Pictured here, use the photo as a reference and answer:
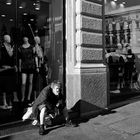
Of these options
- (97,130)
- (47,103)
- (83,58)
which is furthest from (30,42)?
(97,130)

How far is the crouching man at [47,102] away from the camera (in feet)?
18.4

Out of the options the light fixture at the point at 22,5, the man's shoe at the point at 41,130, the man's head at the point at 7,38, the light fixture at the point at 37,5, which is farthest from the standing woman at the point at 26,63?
the man's shoe at the point at 41,130

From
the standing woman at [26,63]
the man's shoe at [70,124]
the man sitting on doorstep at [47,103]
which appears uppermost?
the standing woman at [26,63]

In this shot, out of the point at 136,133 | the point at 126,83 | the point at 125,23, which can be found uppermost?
the point at 125,23

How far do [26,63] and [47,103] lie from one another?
157 centimetres

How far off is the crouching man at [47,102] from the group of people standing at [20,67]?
1.11 meters

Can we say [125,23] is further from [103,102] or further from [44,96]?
[44,96]

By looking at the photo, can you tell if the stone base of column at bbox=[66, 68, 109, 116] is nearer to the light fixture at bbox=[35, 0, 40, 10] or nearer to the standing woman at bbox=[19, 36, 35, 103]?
the standing woman at bbox=[19, 36, 35, 103]

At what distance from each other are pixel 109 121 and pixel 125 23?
3983 millimetres

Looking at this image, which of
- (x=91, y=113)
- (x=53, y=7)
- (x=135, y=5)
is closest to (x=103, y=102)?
(x=91, y=113)

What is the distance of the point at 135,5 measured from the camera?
385 inches

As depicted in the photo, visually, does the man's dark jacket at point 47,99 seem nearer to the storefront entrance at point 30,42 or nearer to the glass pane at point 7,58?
the storefront entrance at point 30,42

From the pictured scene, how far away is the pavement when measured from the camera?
543cm

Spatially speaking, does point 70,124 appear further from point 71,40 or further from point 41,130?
point 71,40
